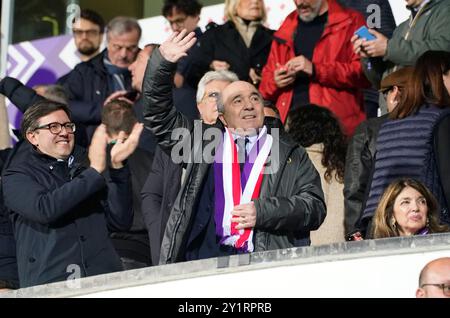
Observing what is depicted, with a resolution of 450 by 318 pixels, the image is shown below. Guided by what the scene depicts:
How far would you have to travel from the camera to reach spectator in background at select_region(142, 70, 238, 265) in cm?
1093

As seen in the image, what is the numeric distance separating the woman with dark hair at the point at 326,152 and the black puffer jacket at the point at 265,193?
1.33m

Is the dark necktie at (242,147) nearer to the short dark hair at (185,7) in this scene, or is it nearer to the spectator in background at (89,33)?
the short dark hair at (185,7)

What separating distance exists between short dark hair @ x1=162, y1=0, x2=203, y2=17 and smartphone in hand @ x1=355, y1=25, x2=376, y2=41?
2217mm

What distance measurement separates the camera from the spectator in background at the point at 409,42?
11453 millimetres

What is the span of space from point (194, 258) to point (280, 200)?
652 millimetres

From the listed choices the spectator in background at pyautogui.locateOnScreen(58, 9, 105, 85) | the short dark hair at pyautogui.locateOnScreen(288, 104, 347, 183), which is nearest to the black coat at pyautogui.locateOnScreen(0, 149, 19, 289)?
the short dark hair at pyautogui.locateOnScreen(288, 104, 347, 183)

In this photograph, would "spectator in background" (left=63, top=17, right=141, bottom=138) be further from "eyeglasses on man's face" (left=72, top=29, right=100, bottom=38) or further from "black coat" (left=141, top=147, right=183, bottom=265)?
"black coat" (left=141, top=147, right=183, bottom=265)

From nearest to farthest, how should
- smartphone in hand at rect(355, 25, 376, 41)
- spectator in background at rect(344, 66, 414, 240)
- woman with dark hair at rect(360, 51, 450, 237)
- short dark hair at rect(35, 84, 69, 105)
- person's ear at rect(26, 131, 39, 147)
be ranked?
1. person's ear at rect(26, 131, 39, 147)
2. woman with dark hair at rect(360, 51, 450, 237)
3. spectator in background at rect(344, 66, 414, 240)
4. smartphone in hand at rect(355, 25, 376, 41)
5. short dark hair at rect(35, 84, 69, 105)

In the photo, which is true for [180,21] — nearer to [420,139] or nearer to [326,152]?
[326,152]

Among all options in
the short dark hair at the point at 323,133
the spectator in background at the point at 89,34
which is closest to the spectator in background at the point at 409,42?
the short dark hair at the point at 323,133

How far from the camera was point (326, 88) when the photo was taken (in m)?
12.5

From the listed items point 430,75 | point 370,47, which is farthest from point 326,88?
point 430,75

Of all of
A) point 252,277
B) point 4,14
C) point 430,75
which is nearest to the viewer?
point 252,277
